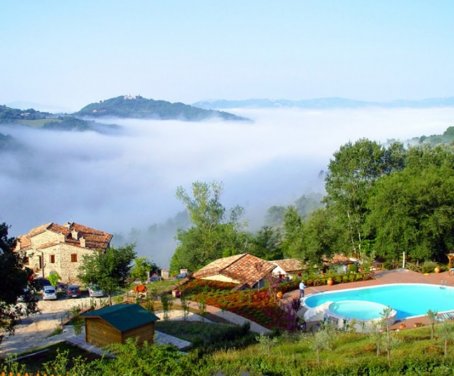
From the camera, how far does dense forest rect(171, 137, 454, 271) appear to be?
34.1 meters

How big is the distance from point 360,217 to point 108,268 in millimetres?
25571

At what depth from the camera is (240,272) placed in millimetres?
32125

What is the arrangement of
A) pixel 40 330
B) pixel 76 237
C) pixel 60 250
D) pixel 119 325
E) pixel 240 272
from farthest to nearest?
pixel 76 237
pixel 60 250
pixel 240 272
pixel 40 330
pixel 119 325

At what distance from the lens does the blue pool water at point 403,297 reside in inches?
1046

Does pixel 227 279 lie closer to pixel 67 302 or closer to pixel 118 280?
pixel 118 280

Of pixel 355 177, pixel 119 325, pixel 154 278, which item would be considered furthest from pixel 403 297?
pixel 154 278

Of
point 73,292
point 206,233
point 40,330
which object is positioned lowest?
point 73,292

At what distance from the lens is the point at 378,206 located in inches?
1396

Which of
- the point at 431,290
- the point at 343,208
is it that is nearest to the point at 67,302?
the point at 431,290

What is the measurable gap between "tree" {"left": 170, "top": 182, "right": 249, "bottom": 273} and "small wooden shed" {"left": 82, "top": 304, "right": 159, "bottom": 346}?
2651 cm

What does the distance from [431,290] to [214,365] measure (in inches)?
731

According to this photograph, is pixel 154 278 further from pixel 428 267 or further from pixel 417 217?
pixel 428 267

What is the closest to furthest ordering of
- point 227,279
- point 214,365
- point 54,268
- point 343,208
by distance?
point 214,365 < point 227,279 < point 343,208 < point 54,268

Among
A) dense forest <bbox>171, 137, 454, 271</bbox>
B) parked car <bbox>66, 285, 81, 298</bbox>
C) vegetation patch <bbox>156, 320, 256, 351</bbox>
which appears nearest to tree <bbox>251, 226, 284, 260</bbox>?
dense forest <bbox>171, 137, 454, 271</bbox>
